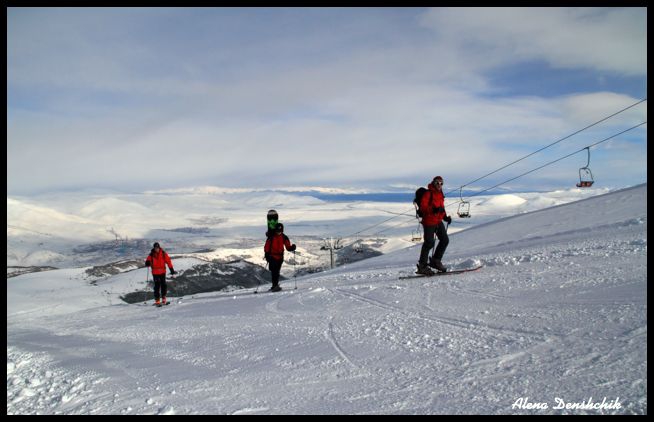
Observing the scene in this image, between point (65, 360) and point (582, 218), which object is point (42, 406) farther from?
point (582, 218)

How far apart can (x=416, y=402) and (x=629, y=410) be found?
1629 millimetres

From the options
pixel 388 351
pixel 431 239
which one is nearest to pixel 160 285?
pixel 431 239

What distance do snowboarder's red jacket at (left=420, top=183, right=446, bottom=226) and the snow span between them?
1.47 meters

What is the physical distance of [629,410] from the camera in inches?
137

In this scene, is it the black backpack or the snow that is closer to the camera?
the snow

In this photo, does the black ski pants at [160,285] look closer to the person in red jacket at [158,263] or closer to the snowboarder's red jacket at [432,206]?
the person in red jacket at [158,263]

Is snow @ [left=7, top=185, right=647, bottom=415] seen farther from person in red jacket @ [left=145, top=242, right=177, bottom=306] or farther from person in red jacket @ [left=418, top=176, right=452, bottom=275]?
person in red jacket @ [left=145, top=242, right=177, bottom=306]

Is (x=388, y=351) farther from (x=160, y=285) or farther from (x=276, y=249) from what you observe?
(x=160, y=285)

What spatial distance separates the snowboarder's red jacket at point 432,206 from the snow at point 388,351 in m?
1.47

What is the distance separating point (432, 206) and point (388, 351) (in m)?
6.27

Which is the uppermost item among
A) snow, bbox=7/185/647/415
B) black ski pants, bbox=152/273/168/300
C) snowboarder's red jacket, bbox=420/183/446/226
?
snowboarder's red jacket, bbox=420/183/446/226

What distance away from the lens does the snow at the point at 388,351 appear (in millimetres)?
4156

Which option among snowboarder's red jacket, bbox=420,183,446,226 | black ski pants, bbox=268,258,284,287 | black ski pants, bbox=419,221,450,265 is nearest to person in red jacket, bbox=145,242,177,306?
black ski pants, bbox=268,258,284,287

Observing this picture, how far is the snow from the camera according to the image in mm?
4156
